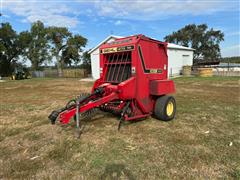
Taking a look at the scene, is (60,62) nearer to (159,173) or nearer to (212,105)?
(212,105)

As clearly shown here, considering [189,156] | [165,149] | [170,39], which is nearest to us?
[189,156]

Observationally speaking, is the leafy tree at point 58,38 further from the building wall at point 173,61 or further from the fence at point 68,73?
the building wall at point 173,61

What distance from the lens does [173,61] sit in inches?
774

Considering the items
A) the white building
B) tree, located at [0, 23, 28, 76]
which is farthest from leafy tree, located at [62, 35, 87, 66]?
the white building

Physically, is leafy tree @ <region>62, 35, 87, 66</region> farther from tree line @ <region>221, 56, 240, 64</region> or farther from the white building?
tree line @ <region>221, 56, 240, 64</region>

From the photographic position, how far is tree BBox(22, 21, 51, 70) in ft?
113

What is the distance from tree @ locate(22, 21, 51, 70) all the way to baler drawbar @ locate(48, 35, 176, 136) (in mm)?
33740

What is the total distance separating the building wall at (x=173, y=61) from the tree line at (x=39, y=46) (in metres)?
12.6

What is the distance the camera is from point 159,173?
2514 millimetres

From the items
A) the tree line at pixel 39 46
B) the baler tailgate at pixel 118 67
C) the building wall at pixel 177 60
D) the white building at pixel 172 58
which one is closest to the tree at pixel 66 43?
the tree line at pixel 39 46

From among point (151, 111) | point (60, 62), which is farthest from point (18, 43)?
point (151, 111)

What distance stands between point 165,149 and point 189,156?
1.35 ft

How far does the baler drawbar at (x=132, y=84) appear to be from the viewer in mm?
3949

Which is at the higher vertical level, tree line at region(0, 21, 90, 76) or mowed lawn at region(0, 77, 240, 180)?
tree line at region(0, 21, 90, 76)
